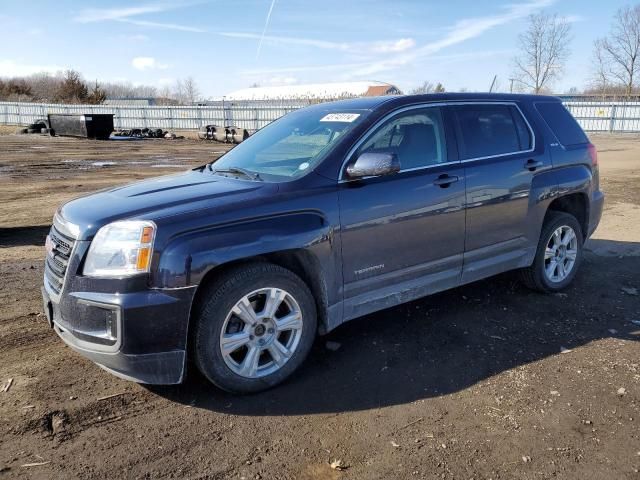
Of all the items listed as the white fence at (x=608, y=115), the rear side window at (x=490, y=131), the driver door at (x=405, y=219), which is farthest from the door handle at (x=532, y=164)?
the white fence at (x=608, y=115)

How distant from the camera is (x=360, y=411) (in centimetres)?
328

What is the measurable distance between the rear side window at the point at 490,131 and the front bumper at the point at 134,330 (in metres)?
2.68

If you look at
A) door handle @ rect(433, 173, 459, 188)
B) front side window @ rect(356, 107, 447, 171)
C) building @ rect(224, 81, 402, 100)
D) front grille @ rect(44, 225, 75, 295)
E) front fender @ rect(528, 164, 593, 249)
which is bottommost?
front grille @ rect(44, 225, 75, 295)

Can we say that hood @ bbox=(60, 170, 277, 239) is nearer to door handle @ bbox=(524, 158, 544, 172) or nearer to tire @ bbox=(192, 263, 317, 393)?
tire @ bbox=(192, 263, 317, 393)

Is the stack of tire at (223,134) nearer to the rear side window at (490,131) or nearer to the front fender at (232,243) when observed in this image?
the rear side window at (490,131)

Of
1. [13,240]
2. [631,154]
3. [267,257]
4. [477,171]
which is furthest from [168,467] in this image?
[631,154]

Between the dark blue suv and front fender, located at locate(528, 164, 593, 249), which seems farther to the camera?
front fender, located at locate(528, 164, 593, 249)

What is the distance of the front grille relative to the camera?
325 centimetres

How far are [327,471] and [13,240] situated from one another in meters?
6.39

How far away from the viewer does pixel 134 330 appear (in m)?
2.99

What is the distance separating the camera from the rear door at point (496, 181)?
444cm

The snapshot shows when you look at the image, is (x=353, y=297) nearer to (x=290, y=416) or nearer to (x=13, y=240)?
(x=290, y=416)

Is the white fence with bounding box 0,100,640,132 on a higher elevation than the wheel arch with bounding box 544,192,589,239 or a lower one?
higher

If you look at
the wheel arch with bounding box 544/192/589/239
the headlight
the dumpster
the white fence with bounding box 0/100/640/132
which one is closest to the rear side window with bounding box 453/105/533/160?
the wheel arch with bounding box 544/192/589/239
